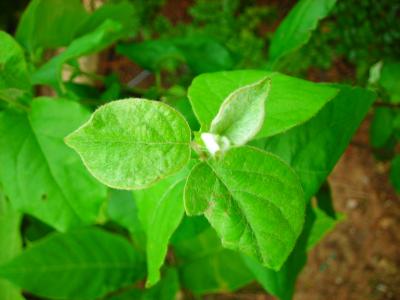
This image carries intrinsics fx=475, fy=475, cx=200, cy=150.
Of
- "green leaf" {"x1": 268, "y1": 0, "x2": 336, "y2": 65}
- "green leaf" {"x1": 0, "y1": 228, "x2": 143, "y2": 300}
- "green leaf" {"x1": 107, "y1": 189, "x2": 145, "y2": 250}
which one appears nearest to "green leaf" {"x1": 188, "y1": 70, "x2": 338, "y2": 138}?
"green leaf" {"x1": 268, "y1": 0, "x2": 336, "y2": 65}

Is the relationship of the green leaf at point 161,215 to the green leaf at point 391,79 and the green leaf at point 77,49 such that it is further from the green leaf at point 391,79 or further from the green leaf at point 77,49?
the green leaf at point 391,79

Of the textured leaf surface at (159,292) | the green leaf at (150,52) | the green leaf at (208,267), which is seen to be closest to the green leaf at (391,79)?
the green leaf at (150,52)

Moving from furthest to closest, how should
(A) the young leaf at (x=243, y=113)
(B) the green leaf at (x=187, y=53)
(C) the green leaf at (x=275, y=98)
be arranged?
1. (B) the green leaf at (x=187, y=53)
2. (C) the green leaf at (x=275, y=98)
3. (A) the young leaf at (x=243, y=113)

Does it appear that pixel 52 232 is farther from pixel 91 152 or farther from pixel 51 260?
pixel 91 152

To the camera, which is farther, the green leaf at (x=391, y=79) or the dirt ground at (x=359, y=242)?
the dirt ground at (x=359, y=242)

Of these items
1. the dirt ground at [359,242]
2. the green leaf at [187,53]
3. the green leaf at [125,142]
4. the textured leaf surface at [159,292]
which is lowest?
the dirt ground at [359,242]

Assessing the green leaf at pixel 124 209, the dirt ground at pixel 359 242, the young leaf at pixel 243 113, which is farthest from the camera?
the dirt ground at pixel 359 242

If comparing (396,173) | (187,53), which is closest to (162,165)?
(187,53)

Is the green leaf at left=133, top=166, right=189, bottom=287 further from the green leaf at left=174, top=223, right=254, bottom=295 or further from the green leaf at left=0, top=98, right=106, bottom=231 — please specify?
the green leaf at left=174, top=223, right=254, bottom=295

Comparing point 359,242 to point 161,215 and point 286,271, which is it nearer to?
point 286,271
